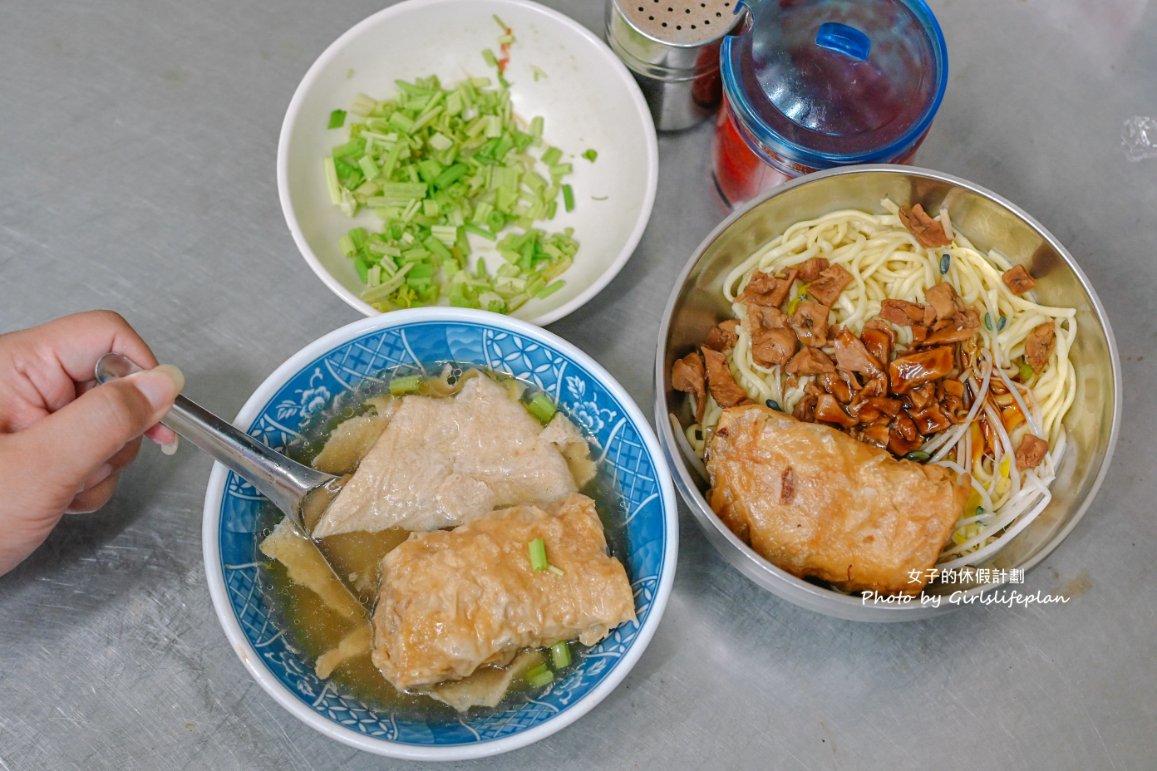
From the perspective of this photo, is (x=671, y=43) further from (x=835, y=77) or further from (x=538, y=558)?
(x=538, y=558)

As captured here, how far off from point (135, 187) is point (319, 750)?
1538 mm

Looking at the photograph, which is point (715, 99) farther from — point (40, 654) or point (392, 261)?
point (40, 654)

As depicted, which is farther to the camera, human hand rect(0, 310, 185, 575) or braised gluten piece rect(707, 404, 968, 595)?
braised gluten piece rect(707, 404, 968, 595)

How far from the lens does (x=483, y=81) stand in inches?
98.5

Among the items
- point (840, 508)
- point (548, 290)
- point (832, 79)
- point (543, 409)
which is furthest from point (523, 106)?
point (840, 508)

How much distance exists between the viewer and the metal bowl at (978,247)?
6.04 ft

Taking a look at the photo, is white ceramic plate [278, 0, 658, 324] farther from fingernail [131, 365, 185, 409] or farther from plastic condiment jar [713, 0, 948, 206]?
fingernail [131, 365, 185, 409]

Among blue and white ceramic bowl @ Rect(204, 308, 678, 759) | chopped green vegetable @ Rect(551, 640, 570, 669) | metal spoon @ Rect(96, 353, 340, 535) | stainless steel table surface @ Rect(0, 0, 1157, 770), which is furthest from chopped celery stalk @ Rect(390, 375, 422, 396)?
chopped green vegetable @ Rect(551, 640, 570, 669)

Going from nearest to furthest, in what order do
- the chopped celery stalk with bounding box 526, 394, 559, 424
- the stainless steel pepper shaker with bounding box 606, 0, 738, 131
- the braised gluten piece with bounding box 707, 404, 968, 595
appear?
the braised gluten piece with bounding box 707, 404, 968, 595 < the chopped celery stalk with bounding box 526, 394, 559, 424 < the stainless steel pepper shaker with bounding box 606, 0, 738, 131

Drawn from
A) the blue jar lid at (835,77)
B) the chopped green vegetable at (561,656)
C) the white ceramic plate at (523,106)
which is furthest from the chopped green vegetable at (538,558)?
the blue jar lid at (835,77)

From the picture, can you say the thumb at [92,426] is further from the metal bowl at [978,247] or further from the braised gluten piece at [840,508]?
the braised gluten piece at [840,508]

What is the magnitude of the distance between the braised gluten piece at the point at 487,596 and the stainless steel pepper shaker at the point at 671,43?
118 cm

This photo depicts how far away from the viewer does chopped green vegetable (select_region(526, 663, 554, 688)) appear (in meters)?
1.88

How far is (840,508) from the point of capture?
1.87m
